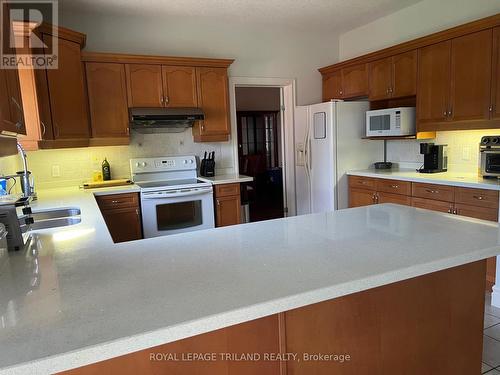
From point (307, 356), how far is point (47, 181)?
3.42m

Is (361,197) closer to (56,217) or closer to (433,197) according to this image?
(433,197)

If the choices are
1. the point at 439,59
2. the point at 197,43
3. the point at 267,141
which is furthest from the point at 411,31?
the point at 267,141

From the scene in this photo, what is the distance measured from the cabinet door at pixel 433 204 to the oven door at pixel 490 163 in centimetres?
42

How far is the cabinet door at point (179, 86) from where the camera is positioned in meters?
3.76

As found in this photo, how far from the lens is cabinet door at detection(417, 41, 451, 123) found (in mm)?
3295

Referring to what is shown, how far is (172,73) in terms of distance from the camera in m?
3.77

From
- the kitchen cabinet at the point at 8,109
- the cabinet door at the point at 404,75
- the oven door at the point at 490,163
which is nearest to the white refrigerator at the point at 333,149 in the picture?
the cabinet door at the point at 404,75

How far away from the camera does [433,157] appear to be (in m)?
3.58

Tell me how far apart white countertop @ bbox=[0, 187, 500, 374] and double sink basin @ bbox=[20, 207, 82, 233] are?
0.64 m

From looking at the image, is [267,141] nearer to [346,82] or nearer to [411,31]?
[346,82]

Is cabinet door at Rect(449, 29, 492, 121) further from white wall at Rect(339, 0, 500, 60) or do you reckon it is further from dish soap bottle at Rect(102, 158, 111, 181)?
dish soap bottle at Rect(102, 158, 111, 181)

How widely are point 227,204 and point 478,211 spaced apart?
2.26 meters

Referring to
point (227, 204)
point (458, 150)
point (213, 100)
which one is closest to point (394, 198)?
point (458, 150)

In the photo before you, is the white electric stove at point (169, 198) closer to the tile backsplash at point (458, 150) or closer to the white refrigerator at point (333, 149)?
the white refrigerator at point (333, 149)
